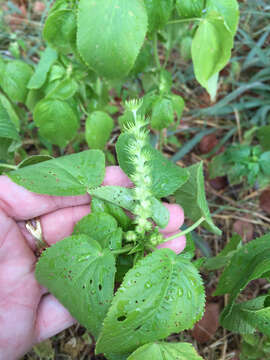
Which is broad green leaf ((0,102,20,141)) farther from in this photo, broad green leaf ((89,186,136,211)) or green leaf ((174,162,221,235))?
green leaf ((174,162,221,235))

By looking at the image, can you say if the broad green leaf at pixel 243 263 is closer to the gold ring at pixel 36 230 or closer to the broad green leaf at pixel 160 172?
the broad green leaf at pixel 160 172

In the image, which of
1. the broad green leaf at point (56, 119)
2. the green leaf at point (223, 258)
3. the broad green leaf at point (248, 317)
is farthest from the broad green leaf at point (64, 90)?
the broad green leaf at point (248, 317)

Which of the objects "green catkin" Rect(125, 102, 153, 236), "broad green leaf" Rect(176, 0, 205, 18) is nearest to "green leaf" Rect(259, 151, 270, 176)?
"broad green leaf" Rect(176, 0, 205, 18)

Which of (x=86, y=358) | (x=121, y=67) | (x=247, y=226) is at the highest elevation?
(x=121, y=67)

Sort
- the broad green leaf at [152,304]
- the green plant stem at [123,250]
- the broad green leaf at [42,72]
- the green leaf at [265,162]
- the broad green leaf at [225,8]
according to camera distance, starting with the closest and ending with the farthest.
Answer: the broad green leaf at [152,304] → the green plant stem at [123,250] → the broad green leaf at [225,8] → the broad green leaf at [42,72] → the green leaf at [265,162]

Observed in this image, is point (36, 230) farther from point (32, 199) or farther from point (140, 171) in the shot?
point (140, 171)

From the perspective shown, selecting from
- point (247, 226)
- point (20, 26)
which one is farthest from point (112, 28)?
point (20, 26)

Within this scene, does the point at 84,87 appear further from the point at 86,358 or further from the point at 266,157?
the point at 86,358
